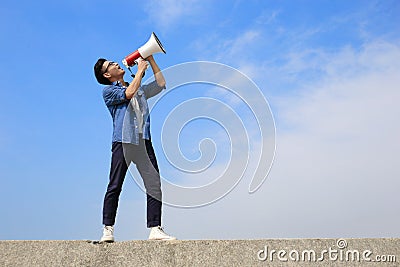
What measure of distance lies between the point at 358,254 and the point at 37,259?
2.76 meters

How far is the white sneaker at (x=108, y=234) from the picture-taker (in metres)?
3.99

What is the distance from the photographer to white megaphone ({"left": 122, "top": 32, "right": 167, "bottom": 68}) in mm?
4512

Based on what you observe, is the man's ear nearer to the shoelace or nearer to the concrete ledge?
the shoelace

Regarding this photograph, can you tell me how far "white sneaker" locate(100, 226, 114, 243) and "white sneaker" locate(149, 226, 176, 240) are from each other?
1.11 feet

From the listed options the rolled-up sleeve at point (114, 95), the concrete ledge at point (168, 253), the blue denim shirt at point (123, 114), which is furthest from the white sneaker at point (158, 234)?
the rolled-up sleeve at point (114, 95)

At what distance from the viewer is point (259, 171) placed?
436 centimetres

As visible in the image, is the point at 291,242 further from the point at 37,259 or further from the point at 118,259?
the point at 37,259

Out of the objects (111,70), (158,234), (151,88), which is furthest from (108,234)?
(111,70)

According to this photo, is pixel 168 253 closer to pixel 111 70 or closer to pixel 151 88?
pixel 151 88

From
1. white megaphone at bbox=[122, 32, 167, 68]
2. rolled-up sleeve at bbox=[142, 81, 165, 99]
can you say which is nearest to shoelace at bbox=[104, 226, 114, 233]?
rolled-up sleeve at bbox=[142, 81, 165, 99]

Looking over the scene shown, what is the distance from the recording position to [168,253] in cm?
387

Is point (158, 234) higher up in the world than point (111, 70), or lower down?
lower down

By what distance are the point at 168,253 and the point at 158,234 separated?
0.26 m

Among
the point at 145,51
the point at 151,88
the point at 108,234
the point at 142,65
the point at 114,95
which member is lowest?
the point at 108,234
